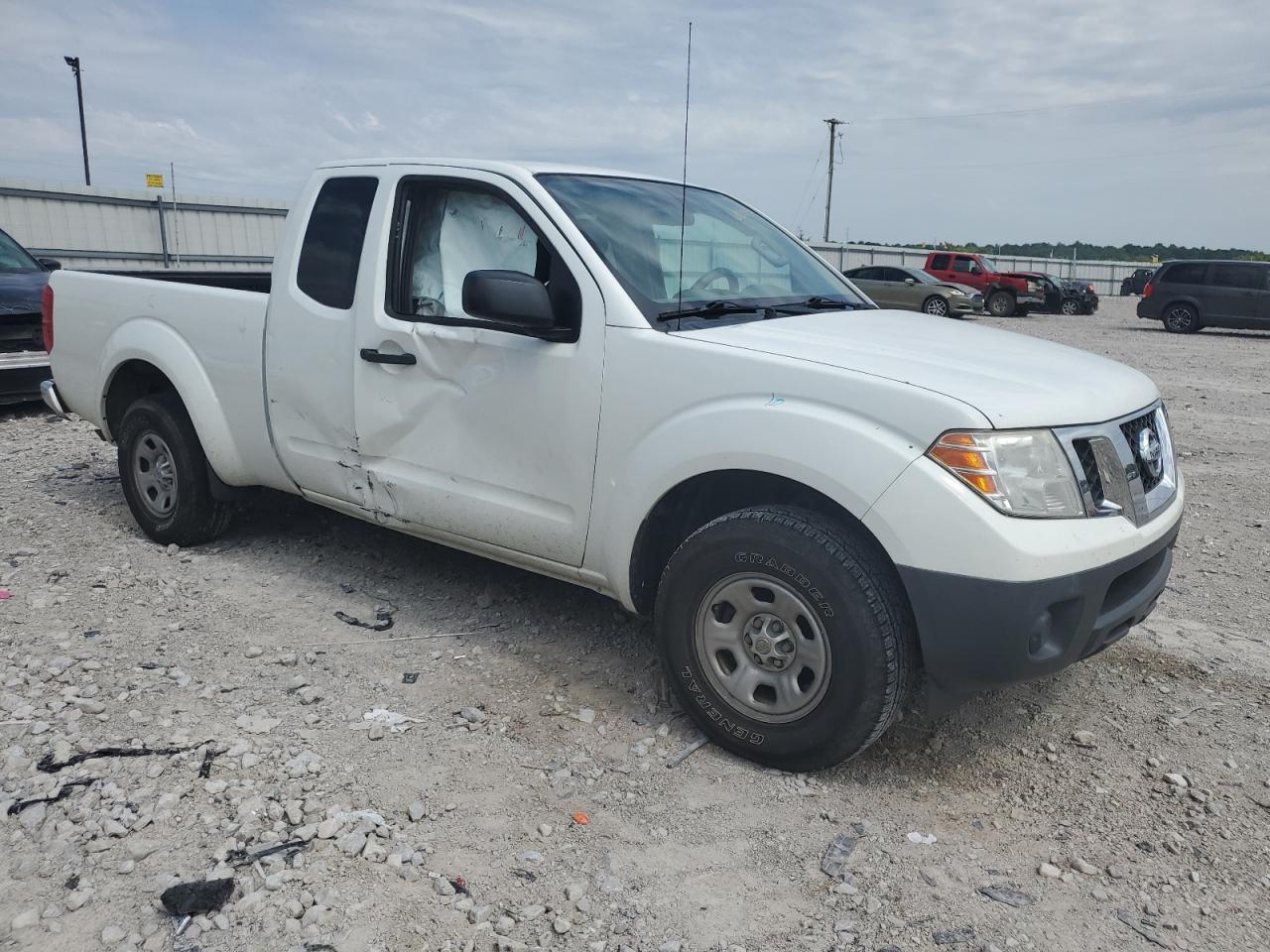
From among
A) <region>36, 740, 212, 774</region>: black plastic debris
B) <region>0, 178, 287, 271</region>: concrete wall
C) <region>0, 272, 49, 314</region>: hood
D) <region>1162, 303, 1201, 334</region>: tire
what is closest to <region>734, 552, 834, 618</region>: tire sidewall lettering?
<region>36, 740, 212, 774</region>: black plastic debris

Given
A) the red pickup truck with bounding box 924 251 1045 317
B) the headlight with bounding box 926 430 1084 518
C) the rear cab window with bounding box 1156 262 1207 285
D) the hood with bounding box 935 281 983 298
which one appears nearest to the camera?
the headlight with bounding box 926 430 1084 518

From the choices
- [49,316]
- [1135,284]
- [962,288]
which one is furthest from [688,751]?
[1135,284]

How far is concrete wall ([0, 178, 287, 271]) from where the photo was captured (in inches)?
781

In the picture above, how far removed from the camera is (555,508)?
368 cm

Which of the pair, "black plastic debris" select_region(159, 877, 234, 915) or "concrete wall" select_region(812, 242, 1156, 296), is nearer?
"black plastic debris" select_region(159, 877, 234, 915)

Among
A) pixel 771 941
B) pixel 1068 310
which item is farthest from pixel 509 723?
pixel 1068 310

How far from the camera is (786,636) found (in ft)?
10.3

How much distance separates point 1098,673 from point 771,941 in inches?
83.8

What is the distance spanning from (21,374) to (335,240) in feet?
19.3

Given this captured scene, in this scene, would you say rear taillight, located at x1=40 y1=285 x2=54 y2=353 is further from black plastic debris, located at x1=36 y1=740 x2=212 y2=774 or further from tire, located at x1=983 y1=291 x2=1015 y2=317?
tire, located at x1=983 y1=291 x2=1015 y2=317

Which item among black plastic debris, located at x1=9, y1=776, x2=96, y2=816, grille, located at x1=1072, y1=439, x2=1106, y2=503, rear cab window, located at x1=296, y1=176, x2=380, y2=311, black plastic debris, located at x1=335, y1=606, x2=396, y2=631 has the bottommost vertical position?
black plastic debris, located at x1=9, y1=776, x2=96, y2=816

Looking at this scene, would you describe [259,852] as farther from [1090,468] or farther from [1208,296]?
[1208,296]

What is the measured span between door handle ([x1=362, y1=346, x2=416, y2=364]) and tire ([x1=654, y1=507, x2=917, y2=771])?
1.38 metres

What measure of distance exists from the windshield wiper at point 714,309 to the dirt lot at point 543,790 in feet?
4.55
